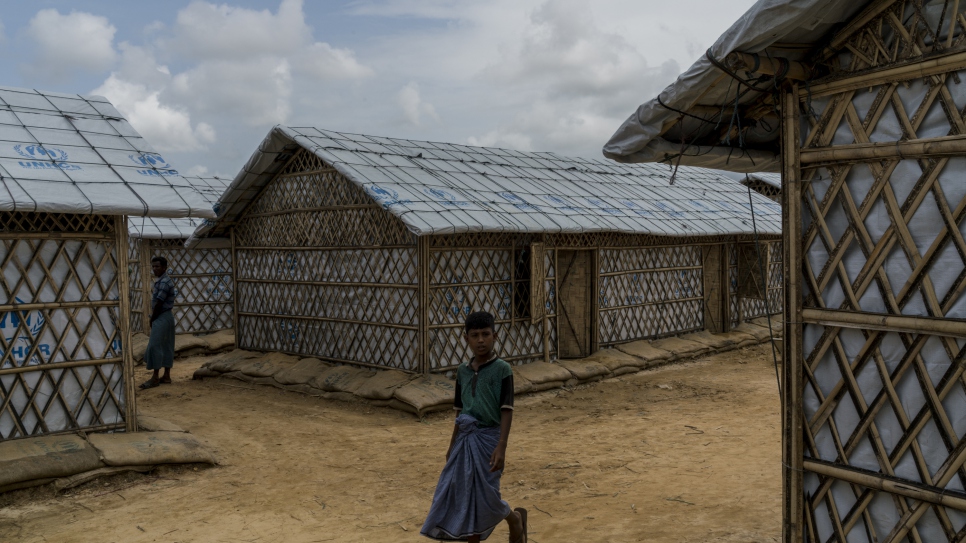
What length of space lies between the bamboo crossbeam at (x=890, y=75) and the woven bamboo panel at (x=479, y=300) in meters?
5.83

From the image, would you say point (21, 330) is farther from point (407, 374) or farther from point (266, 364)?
point (266, 364)

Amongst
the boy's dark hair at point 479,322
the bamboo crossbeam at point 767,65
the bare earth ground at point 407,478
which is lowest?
the bare earth ground at point 407,478

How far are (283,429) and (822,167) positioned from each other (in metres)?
6.04

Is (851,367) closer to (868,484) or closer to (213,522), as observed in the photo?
(868,484)

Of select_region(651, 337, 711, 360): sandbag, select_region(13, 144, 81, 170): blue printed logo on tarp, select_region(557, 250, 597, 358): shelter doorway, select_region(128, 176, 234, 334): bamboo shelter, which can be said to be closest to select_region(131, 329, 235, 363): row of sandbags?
select_region(128, 176, 234, 334): bamboo shelter

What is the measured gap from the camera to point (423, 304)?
28.4 ft

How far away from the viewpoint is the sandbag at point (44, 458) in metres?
5.44

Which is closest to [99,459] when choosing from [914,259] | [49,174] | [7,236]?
[7,236]

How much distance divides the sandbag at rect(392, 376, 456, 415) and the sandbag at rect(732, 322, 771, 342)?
24.2 feet

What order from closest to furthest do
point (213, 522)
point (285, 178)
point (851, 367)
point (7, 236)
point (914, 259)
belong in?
1. point (914, 259)
2. point (851, 367)
3. point (213, 522)
4. point (7, 236)
5. point (285, 178)

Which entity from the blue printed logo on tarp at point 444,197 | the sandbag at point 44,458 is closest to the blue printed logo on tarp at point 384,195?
the blue printed logo on tarp at point 444,197

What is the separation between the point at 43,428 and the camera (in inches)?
239

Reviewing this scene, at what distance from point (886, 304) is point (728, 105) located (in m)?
1.43

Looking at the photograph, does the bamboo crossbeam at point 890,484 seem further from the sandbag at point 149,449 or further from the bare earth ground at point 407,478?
the sandbag at point 149,449
